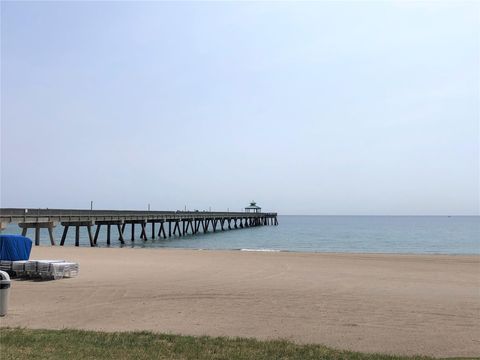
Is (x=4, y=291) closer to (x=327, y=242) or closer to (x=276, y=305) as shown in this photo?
(x=276, y=305)

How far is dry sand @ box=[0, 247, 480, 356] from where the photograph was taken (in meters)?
8.16

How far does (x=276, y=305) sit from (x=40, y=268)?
802 centimetres

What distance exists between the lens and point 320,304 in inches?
436

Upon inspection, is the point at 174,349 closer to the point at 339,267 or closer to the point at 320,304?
the point at 320,304

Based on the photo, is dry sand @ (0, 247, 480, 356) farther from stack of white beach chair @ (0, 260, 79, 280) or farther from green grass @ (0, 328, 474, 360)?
green grass @ (0, 328, 474, 360)

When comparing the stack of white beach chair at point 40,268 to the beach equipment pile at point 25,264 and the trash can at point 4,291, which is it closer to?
the beach equipment pile at point 25,264

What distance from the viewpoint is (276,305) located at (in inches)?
428

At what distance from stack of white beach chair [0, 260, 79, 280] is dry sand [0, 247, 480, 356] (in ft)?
1.62

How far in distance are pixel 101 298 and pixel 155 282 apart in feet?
10.7

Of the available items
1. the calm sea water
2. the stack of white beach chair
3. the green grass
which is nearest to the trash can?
the green grass

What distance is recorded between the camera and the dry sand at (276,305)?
8.16 m

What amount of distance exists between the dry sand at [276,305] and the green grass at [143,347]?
89cm

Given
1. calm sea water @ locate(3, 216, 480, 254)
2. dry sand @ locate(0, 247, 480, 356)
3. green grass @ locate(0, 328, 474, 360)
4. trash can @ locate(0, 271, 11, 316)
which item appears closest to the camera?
green grass @ locate(0, 328, 474, 360)

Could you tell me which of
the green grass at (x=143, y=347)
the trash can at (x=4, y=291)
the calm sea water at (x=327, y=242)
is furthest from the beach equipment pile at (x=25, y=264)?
the calm sea water at (x=327, y=242)
